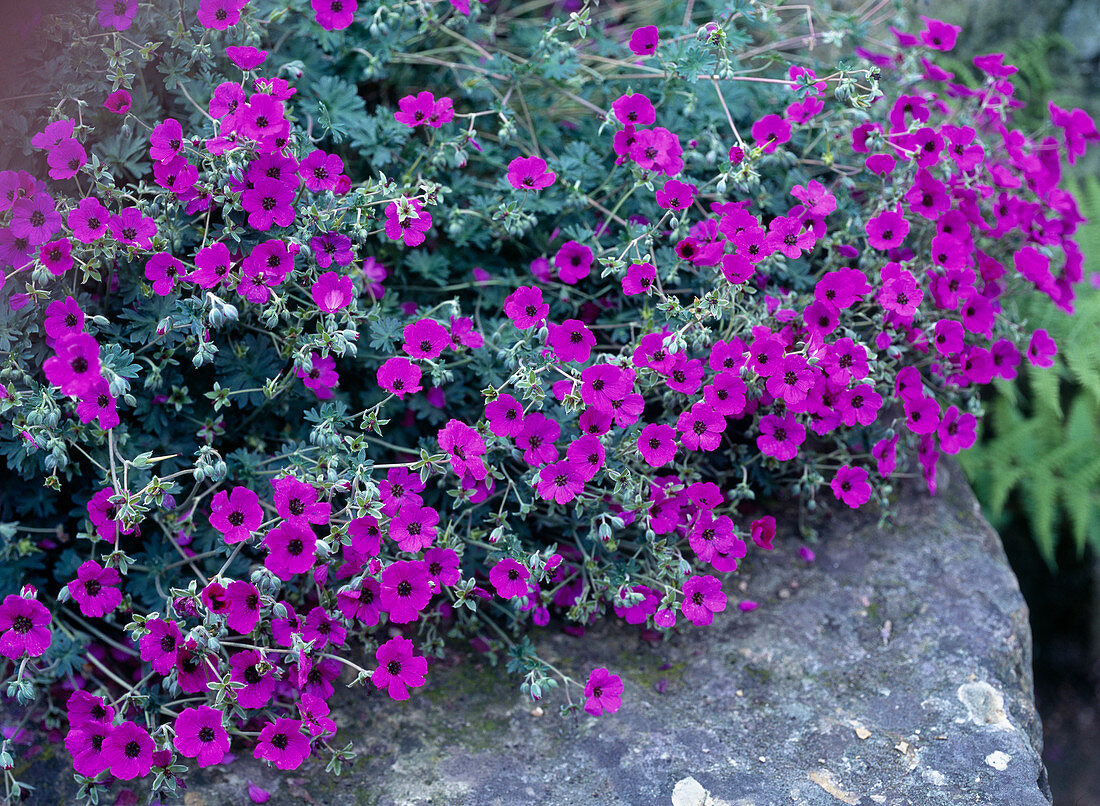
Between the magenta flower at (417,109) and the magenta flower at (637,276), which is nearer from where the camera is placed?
the magenta flower at (637,276)

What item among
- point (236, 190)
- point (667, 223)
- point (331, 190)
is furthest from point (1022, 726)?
point (236, 190)

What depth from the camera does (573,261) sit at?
8.51 ft

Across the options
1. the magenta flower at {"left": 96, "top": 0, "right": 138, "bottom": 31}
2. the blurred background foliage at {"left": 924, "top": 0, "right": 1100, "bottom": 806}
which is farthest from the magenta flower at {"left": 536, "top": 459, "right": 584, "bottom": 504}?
the blurred background foliage at {"left": 924, "top": 0, "right": 1100, "bottom": 806}

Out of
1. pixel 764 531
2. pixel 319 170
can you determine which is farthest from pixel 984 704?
pixel 319 170

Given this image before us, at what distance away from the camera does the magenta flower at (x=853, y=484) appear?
254cm

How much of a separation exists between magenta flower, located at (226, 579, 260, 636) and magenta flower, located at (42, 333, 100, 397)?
21.6 inches

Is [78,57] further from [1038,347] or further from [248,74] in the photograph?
[1038,347]

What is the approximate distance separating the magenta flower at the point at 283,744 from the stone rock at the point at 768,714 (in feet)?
0.67

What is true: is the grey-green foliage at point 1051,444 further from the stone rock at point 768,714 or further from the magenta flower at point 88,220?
the magenta flower at point 88,220

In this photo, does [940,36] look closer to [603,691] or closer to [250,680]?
[603,691]

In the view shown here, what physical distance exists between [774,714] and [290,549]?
54.8 inches

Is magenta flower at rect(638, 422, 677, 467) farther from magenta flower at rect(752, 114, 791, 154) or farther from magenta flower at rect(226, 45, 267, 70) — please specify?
magenta flower at rect(226, 45, 267, 70)

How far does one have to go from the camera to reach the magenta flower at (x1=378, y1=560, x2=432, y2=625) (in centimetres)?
208

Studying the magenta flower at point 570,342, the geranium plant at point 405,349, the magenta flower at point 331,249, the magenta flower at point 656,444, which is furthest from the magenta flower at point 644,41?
the magenta flower at point 656,444
